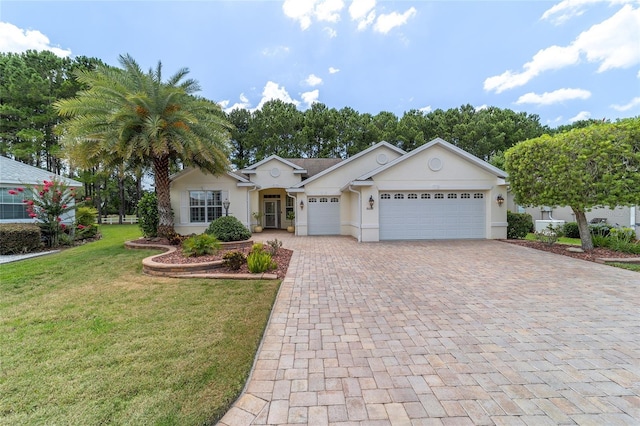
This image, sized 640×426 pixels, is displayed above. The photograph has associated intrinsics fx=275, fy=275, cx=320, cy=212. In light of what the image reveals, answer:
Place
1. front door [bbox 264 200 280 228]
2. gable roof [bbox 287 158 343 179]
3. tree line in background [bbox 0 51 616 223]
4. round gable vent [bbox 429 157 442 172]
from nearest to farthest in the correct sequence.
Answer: round gable vent [bbox 429 157 442 172]
front door [bbox 264 200 280 228]
gable roof [bbox 287 158 343 179]
tree line in background [bbox 0 51 616 223]

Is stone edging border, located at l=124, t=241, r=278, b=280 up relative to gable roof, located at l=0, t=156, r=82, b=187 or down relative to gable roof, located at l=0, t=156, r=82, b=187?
down

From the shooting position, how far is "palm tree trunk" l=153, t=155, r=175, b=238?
11.5 metres

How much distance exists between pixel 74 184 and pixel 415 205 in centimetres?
1744

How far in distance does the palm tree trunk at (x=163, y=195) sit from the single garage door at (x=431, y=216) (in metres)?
9.55

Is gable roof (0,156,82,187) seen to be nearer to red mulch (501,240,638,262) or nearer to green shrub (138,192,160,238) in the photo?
green shrub (138,192,160,238)

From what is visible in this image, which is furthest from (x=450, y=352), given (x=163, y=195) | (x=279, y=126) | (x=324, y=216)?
(x=279, y=126)

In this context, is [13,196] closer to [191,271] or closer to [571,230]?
[191,271]

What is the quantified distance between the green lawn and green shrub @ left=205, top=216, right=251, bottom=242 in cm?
419

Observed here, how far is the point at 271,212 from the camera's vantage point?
2005 cm

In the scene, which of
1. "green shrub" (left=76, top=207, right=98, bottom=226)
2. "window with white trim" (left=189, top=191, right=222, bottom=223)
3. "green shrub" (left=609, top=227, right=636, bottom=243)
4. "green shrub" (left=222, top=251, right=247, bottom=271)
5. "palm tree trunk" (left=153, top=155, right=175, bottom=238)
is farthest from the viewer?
"window with white trim" (left=189, top=191, right=222, bottom=223)

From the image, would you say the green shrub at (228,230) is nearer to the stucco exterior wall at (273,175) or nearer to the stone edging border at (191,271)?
the stone edging border at (191,271)

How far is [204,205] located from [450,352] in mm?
14868

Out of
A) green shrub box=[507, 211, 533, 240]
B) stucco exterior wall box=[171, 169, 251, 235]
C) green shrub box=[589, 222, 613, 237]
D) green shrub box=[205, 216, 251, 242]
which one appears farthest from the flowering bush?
green shrub box=[589, 222, 613, 237]

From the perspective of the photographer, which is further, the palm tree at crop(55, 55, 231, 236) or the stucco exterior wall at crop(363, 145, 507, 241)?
the stucco exterior wall at crop(363, 145, 507, 241)
